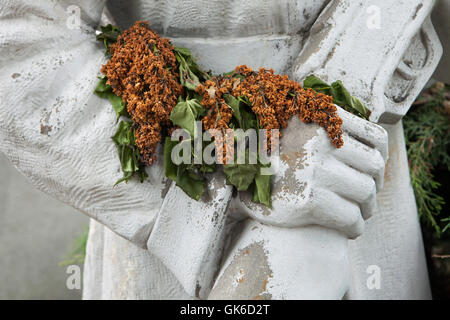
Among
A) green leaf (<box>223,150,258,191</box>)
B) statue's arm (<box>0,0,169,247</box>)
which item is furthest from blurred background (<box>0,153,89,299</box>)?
green leaf (<box>223,150,258,191</box>)

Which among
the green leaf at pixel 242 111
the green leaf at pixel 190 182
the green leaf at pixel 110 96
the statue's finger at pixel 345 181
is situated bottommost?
the green leaf at pixel 190 182

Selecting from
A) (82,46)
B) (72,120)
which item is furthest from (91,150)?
(82,46)

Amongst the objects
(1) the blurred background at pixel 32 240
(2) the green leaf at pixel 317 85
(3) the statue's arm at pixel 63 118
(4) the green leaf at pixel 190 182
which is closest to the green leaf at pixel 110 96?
(3) the statue's arm at pixel 63 118

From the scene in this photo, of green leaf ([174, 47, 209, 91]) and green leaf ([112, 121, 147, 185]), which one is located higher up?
green leaf ([174, 47, 209, 91])

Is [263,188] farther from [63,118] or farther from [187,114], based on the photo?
[63,118]

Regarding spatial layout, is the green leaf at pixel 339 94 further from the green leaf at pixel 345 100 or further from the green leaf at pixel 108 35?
the green leaf at pixel 108 35

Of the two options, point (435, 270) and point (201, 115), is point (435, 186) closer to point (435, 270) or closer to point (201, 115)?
point (435, 270)

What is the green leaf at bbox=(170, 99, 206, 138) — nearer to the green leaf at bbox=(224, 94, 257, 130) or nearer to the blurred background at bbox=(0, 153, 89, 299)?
the green leaf at bbox=(224, 94, 257, 130)
